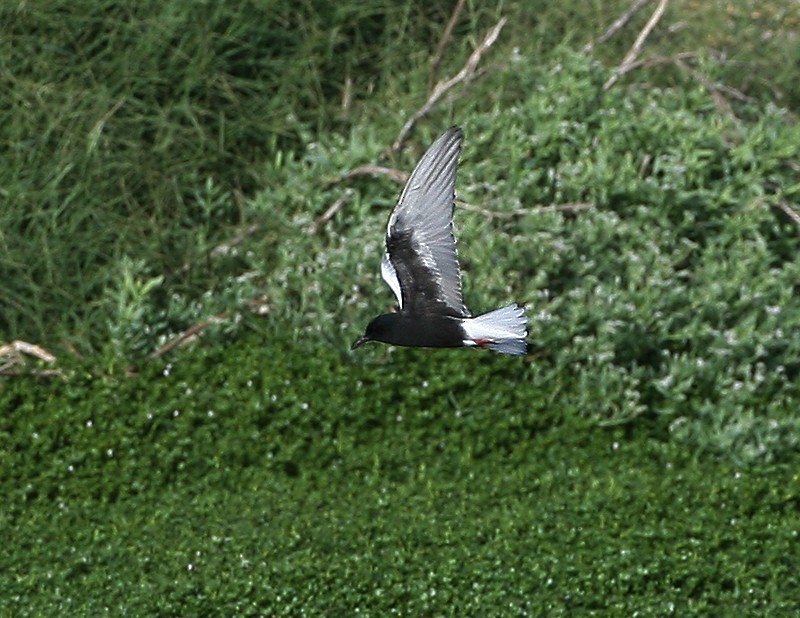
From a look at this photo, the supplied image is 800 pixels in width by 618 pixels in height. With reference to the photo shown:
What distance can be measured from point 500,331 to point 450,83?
3.58 meters

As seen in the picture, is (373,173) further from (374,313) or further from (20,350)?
(20,350)

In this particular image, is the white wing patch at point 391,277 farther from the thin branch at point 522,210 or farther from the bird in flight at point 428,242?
the thin branch at point 522,210

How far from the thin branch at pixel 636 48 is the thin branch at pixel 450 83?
1.92 ft

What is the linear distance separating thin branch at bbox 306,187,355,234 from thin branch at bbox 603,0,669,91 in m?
1.35

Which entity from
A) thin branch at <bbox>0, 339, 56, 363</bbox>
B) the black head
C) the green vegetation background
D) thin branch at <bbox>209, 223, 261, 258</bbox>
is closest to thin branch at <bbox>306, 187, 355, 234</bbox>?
the green vegetation background

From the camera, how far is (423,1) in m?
7.64

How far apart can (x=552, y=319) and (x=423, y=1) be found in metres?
2.30

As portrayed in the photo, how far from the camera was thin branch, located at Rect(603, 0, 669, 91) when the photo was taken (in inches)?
279

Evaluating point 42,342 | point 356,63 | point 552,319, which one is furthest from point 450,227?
point 356,63

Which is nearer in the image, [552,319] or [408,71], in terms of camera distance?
[552,319]

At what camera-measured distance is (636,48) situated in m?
7.29

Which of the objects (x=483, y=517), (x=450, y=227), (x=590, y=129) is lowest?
(x=483, y=517)

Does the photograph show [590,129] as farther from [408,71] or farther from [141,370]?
[141,370]

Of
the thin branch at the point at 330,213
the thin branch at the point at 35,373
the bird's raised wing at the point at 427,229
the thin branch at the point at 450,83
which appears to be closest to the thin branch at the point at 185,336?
the thin branch at the point at 35,373
